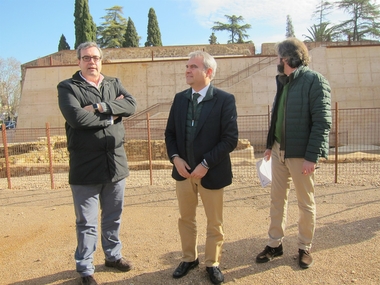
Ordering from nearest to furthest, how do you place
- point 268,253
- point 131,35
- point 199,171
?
point 199,171 < point 268,253 < point 131,35

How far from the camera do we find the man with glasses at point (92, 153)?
294cm

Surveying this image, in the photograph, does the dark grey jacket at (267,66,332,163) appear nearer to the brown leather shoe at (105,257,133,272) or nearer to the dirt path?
the dirt path

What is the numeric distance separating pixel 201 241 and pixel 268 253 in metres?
0.92

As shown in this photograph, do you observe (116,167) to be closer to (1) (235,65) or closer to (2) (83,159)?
(2) (83,159)

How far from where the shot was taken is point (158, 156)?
15453 millimetres

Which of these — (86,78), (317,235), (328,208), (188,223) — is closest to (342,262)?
(317,235)

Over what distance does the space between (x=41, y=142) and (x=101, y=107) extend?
44.9 feet

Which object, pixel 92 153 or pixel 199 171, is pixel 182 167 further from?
pixel 92 153

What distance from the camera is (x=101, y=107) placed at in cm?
298

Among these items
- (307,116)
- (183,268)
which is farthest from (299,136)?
(183,268)

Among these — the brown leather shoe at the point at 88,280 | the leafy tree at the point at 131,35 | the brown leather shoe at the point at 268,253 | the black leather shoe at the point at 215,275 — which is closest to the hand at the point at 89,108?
the brown leather shoe at the point at 88,280

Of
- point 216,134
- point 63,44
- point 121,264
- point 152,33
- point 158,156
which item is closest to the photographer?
point 216,134

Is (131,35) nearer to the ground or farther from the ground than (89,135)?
farther from the ground

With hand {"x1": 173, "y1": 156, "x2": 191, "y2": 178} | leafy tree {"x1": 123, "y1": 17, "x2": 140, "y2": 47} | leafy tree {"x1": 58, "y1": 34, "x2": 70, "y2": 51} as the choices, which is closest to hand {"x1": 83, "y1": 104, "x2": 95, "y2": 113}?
hand {"x1": 173, "y1": 156, "x2": 191, "y2": 178}
